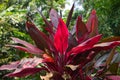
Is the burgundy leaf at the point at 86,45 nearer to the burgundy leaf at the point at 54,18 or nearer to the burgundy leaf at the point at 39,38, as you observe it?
the burgundy leaf at the point at 39,38

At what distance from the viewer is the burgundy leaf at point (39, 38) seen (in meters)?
1.58

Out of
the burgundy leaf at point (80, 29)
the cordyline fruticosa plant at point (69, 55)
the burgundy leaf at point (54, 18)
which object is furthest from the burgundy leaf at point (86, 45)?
the burgundy leaf at point (54, 18)

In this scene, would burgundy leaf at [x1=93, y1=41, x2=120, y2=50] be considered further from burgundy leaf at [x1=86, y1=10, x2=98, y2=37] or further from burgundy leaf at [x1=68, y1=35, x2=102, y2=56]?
burgundy leaf at [x1=86, y1=10, x2=98, y2=37]

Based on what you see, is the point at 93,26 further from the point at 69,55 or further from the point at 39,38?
the point at 39,38

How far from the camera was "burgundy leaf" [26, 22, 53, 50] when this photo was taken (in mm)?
1575

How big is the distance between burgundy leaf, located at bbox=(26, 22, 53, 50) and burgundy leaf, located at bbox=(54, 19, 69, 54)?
0.05m

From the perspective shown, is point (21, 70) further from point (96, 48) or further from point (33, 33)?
Result: point (96, 48)

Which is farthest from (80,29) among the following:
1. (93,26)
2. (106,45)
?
(106,45)

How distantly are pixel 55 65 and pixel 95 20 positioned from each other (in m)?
0.36

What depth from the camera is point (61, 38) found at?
1.56 metres

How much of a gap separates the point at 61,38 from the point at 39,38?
0.13 metres

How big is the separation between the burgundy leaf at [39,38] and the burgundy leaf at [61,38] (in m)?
0.05

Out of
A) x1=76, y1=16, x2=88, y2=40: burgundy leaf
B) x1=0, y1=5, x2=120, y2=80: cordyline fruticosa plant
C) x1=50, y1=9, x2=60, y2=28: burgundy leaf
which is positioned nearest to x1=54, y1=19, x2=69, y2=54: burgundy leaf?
x1=0, y1=5, x2=120, y2=80: cordyline fruticosa plant

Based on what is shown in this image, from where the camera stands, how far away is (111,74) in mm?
1625
